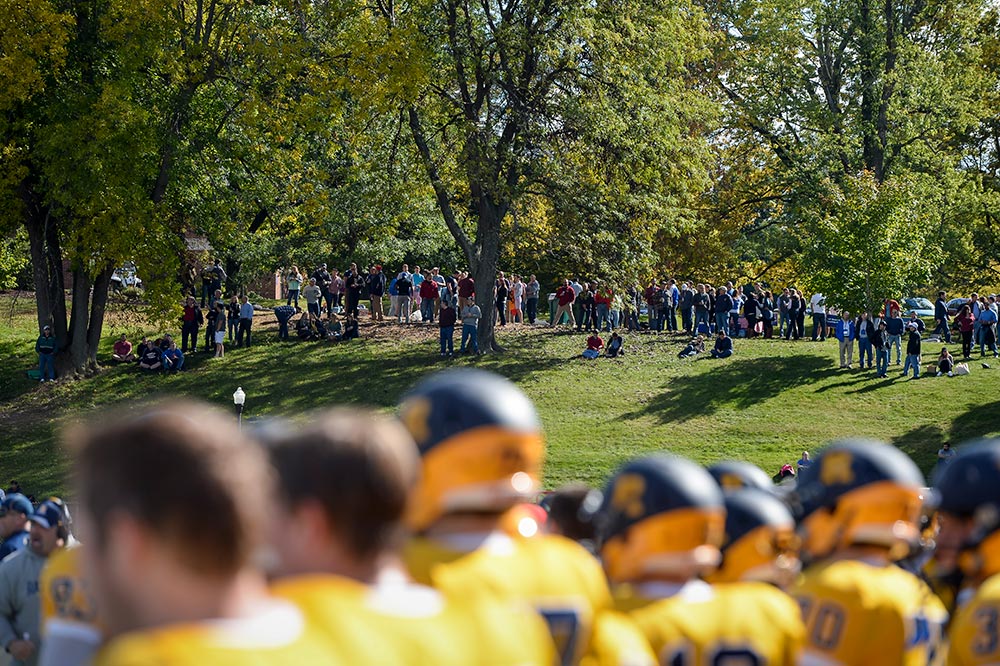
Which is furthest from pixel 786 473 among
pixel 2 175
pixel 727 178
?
pixel 727 178

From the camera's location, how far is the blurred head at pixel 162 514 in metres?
2.38

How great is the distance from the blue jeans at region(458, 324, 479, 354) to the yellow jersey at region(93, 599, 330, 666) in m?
32.5

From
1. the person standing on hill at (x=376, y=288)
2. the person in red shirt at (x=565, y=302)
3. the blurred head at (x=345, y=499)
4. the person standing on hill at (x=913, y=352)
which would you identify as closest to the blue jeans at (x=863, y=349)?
the person standing on hill at (x=913, y=352)

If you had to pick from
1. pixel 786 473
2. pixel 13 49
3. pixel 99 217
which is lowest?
pixel 786 473

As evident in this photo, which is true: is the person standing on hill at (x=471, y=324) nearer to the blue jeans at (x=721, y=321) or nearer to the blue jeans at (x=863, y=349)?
the blue jeans at (x=721, y=321)

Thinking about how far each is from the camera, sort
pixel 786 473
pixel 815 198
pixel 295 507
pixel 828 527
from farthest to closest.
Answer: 1. pixel 815 198
2. pixel 786 473
3. pixel 828 527
4. pixel 295 507

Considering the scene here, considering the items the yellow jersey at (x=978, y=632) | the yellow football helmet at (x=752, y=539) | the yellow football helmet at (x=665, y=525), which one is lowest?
the yellow jersey at (x=978, y=632)

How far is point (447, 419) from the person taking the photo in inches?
160

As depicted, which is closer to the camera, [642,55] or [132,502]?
[132,502]

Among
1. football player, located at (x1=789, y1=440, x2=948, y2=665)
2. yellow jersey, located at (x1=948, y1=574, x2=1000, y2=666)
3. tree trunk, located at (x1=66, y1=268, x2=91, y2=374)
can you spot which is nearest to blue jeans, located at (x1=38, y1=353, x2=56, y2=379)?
tree trunk, located at (x1=66, y1=268, x2=91, y2=374)

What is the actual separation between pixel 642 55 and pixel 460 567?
103 feet

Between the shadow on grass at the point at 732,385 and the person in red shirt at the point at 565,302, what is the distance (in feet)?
15.9

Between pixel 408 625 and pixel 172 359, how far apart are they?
108ft

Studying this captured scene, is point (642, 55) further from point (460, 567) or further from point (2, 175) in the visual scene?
point (460, 567)
